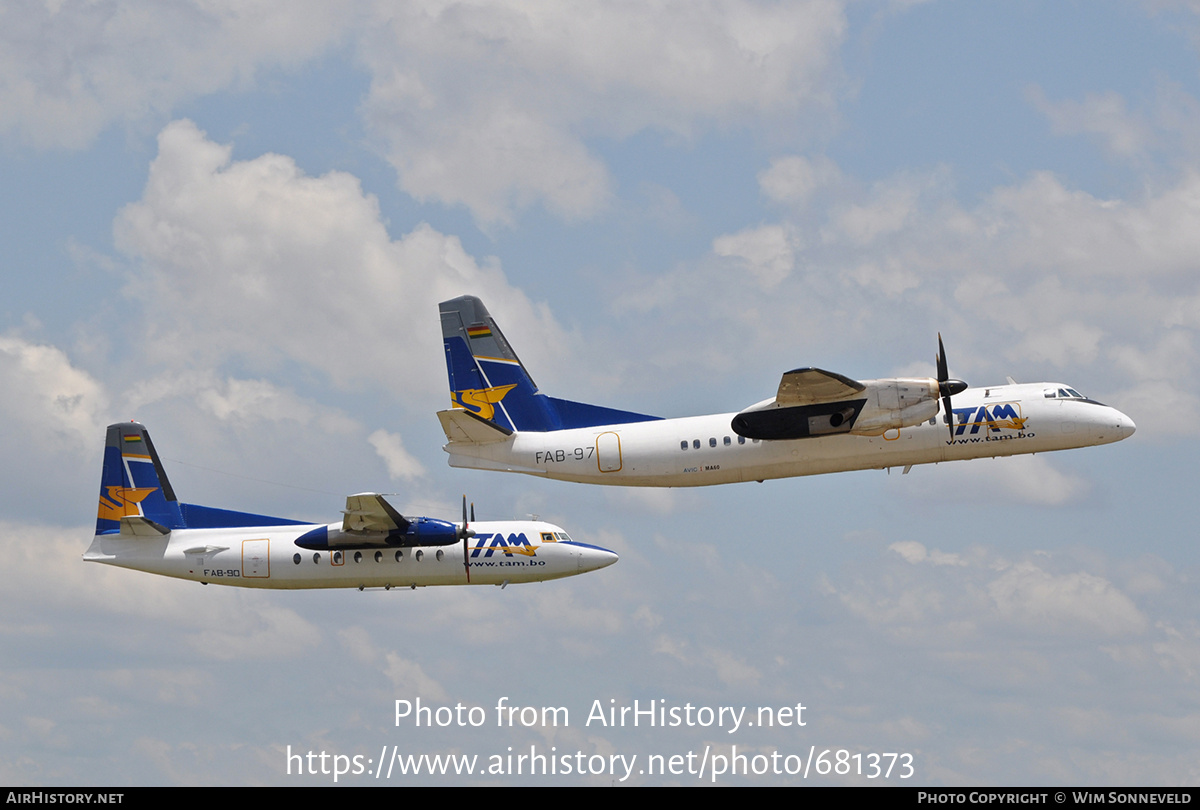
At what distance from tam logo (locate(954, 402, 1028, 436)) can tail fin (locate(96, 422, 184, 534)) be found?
99.1 ft

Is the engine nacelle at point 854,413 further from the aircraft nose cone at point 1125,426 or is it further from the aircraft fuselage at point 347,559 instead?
the aircraft fuselage at point 347,559

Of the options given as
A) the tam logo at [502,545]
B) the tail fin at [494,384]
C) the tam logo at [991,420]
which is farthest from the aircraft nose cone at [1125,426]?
the tam logo at [502,545]

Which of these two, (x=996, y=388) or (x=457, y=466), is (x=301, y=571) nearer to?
(x=457, y=466)

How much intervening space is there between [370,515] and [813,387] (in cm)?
1698

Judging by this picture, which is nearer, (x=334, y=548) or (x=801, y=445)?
(x=801, y=445)

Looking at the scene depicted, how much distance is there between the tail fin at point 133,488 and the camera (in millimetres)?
56625

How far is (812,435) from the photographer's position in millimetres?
48156

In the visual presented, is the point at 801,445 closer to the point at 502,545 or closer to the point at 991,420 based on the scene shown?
the point at 991,420

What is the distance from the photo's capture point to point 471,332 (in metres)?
56.3

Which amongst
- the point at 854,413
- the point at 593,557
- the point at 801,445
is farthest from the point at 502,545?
the point at 854,413

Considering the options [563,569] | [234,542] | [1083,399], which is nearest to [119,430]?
[234,542]

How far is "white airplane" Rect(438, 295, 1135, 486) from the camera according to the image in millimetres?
47406

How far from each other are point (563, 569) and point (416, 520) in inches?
235

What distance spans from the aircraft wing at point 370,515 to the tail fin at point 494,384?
4.73 meters
